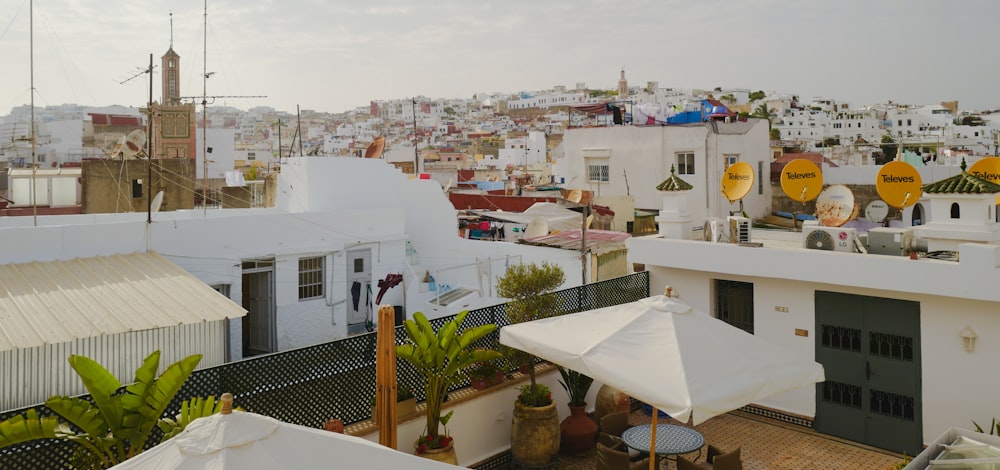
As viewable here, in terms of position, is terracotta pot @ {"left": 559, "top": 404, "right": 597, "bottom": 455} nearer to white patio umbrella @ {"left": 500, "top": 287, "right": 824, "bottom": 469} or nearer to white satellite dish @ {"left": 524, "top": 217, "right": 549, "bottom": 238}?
white patio umbrella @ {"left": 500, "top": 287, "right": 824, "bottom": 469}

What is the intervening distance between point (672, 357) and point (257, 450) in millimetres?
4092

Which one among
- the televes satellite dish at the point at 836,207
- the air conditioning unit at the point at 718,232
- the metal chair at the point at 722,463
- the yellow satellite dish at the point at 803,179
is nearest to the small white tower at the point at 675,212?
the air conditioning unit at the point at 718,232

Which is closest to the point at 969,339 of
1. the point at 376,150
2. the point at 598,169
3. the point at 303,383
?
the point at 303,383

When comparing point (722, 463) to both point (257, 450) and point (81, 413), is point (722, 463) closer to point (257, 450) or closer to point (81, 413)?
point (257, 450)

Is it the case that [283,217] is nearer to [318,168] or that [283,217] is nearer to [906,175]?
[318,168]

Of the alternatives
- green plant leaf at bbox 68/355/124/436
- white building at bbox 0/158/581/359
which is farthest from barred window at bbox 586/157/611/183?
green plant leaf at bbox 68/355/124/436

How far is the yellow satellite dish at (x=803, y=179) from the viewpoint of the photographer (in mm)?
11867

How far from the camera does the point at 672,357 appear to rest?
6637 millimetres

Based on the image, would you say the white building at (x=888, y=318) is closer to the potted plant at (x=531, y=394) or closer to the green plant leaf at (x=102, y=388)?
the potted plant at (x=531, y=394)

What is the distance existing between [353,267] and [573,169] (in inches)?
613

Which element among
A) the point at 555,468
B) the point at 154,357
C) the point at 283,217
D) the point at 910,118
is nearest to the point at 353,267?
the point at 283,217

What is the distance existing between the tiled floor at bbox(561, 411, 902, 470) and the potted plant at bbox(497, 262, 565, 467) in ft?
1.81

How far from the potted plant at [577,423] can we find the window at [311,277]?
7.63 m

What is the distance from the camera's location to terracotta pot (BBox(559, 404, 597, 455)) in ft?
31.5
